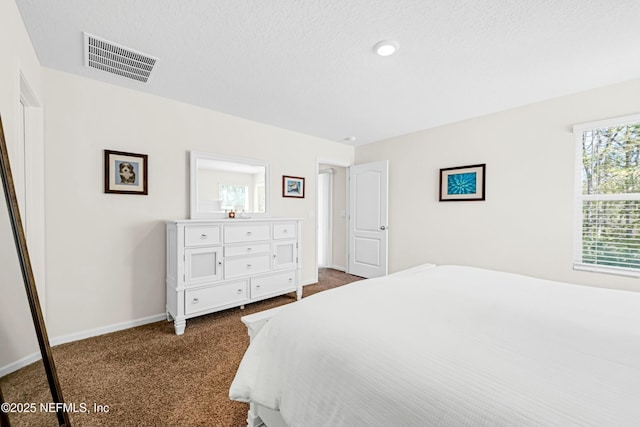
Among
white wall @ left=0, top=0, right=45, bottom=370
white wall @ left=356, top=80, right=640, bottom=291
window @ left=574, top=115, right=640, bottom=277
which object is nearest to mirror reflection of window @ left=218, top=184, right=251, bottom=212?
white wall @ left=0, top=0, right=45, bottom=370

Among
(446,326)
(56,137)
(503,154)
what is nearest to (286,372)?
(446,326)

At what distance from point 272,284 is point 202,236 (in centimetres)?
102

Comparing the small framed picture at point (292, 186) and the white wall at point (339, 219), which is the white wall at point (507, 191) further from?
the small framed picture at point (292, 186)

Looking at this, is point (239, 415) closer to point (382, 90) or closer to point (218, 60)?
point (218, 60)

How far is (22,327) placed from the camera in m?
1.25

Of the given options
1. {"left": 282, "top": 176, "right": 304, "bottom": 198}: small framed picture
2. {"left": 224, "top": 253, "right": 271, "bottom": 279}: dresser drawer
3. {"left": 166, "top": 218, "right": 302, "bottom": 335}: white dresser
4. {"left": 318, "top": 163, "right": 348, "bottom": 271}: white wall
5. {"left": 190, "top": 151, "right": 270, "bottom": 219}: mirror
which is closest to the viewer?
{"left": 166, "top": 218, "right": 302, "bottom": 335}: white dresser

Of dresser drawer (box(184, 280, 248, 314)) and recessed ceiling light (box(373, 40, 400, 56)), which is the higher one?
recessed ceiling light (box(373, 40, 400, 56))

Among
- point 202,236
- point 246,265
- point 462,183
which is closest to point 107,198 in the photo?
point 202,236

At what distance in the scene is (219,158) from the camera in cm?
306

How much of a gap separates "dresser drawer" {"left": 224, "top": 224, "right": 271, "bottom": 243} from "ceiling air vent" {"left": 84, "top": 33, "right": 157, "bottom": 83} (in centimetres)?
155

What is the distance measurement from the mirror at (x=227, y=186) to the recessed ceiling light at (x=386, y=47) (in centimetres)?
202

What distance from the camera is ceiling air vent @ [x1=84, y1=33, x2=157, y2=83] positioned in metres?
1.85

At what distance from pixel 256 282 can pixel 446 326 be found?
233cm

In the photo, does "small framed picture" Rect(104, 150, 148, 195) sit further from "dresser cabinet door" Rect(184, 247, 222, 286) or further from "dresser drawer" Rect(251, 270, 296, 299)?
"dresser drawer" Rect(251, 270, 296, 299)
